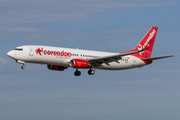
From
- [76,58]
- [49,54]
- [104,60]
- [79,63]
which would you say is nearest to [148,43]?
[104,60]

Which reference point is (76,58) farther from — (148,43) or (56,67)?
(148,43)

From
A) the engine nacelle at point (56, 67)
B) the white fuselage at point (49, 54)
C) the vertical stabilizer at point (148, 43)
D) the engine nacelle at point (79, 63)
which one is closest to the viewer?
the white fuselage at point (49, 54)

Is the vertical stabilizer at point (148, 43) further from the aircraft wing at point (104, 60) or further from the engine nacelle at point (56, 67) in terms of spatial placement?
the engine nacelle at point (56, 67)

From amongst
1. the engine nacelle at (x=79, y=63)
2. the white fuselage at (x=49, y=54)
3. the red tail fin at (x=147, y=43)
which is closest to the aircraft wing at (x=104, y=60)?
the engine nacelle at (x=79, y=63)

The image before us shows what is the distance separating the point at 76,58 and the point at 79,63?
170 cm

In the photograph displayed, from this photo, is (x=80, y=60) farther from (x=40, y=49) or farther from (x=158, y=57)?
(x=158, y=57)

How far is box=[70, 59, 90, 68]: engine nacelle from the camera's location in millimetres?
59219

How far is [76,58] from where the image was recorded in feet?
200

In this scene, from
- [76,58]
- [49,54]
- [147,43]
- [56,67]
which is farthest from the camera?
[147,43]

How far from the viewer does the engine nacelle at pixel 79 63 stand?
59219 millimetres

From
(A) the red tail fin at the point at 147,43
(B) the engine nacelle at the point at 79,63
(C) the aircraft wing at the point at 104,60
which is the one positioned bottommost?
(B) the engine nacelle at the point at 79,63

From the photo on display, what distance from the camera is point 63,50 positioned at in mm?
60094

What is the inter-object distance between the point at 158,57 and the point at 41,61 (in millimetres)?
21776

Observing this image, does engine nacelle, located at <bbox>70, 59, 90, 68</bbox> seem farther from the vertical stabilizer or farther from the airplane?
the vertical stabilizer
